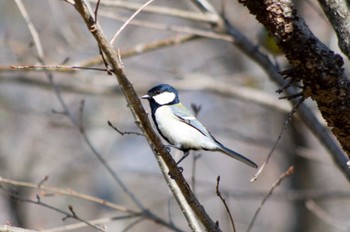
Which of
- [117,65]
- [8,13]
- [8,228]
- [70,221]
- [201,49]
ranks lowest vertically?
[8,228]

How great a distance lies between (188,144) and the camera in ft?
9.64

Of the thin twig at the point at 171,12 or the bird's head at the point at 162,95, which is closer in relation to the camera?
the bird's head at the point at 162,95

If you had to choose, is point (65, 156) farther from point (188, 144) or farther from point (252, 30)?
point (188, 144)

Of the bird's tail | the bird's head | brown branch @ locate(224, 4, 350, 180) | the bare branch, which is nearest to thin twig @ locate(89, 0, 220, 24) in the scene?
brown branch @ locate(224, 4, 350, 180)

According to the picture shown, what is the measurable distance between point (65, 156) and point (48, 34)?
1.61m

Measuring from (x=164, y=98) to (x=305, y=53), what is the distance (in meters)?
1.42

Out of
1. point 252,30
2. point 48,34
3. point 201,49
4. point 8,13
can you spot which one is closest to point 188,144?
point 252,30

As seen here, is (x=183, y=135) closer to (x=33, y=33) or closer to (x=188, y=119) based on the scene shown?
(x=188, y=119)

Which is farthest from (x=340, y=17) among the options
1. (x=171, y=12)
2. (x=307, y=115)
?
(x=171, y=12)

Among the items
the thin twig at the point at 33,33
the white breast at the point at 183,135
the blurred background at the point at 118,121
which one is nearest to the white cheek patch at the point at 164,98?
the white breast at the point at 183,135

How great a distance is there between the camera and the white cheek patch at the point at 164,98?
329 cm

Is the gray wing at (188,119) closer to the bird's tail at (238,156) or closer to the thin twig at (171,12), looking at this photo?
the bird's tail at (238,156)

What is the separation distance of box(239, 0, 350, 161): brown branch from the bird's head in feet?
4.32

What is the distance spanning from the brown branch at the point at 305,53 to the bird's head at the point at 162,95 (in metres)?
1.32
